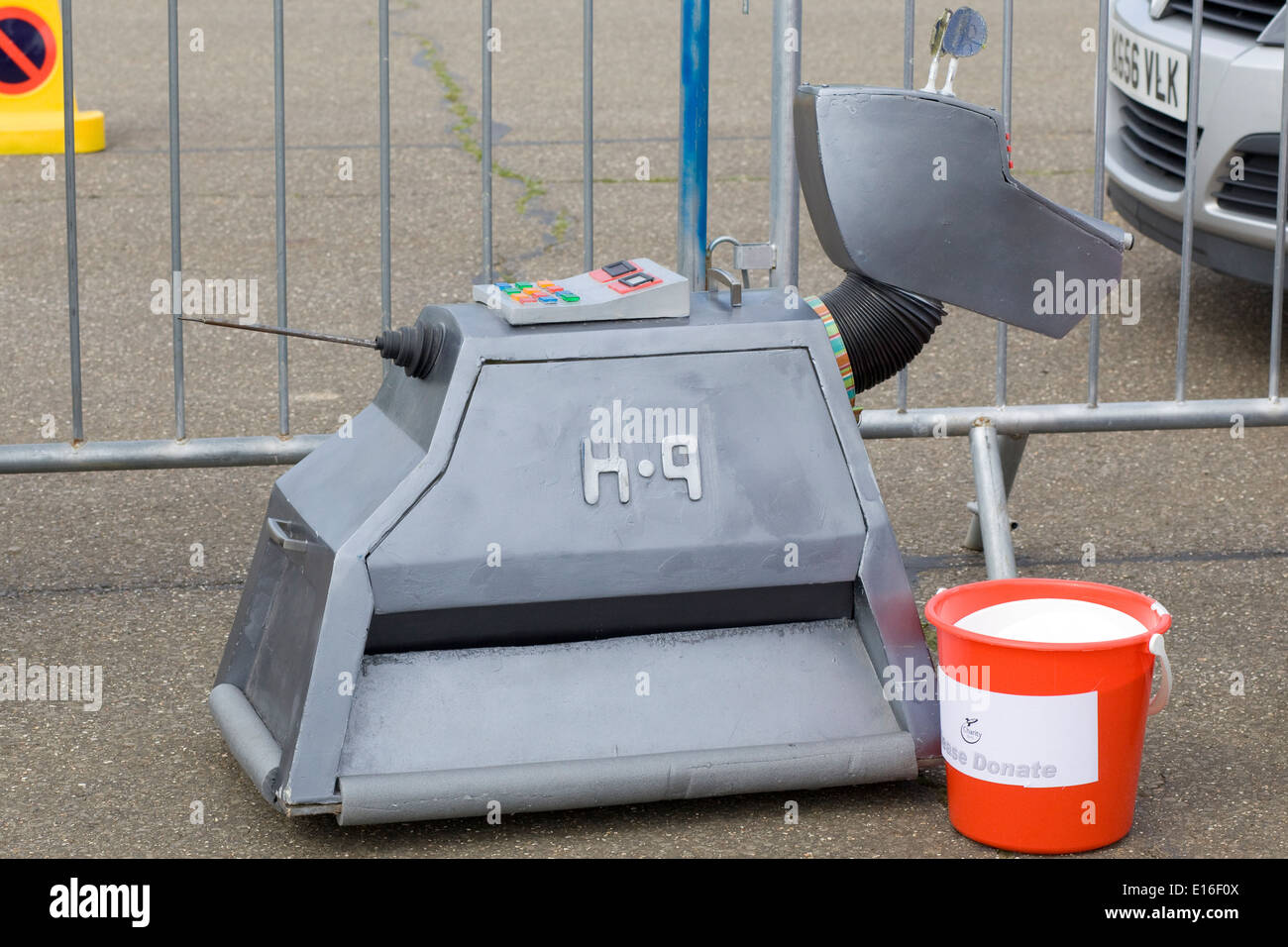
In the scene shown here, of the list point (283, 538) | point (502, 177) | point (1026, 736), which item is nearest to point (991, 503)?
point (1026, 736)

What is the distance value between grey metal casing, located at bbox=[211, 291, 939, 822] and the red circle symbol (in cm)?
507

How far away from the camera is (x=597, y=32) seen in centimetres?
988

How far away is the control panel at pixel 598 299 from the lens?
269cm

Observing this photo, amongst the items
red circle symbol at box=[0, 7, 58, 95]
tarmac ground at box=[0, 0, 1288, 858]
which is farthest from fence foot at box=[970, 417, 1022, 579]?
red circle symbol at box=[0, 7, 58, 95]

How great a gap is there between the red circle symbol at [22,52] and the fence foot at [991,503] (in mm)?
5225

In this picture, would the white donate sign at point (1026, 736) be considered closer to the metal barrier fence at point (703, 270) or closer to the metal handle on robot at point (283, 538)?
the metal barrier fence at point (703, 270)

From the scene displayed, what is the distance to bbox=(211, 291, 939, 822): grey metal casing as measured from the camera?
2.56m

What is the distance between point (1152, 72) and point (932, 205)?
2.32 metres

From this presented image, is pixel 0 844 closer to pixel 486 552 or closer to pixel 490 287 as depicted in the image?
pixel 486 552

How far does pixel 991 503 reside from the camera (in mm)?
3170
